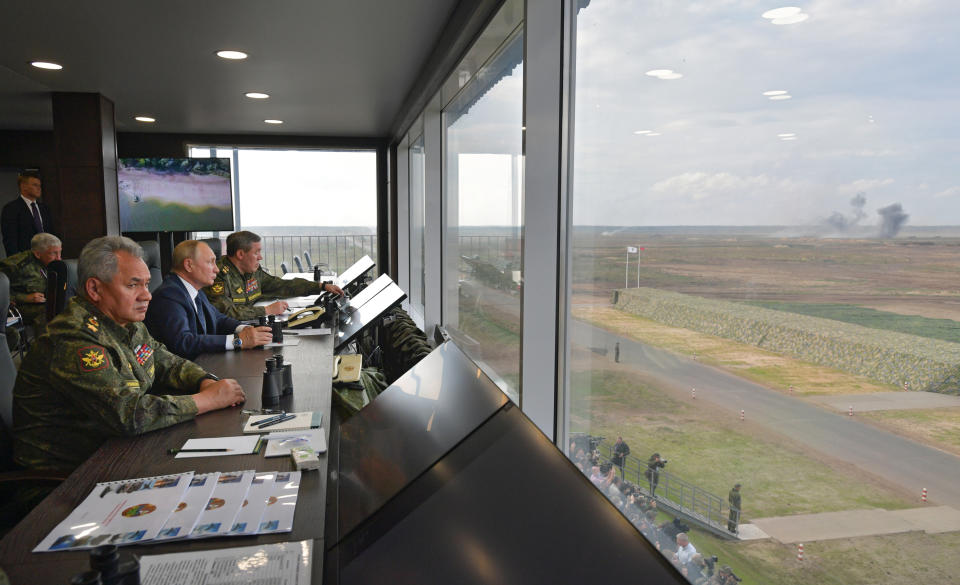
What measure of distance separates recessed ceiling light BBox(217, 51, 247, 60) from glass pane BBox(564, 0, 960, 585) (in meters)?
3.11

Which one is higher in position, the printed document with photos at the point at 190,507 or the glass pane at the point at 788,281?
the glass pane at the point at 788,281

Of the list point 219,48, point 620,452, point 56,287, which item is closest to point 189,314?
point 56,287

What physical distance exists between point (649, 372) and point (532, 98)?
1168mm

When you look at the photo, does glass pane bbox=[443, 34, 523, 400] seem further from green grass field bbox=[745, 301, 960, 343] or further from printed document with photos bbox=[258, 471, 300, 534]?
green grass field bbox=[745, 301, 960, 343]

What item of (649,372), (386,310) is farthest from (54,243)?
(649,372)

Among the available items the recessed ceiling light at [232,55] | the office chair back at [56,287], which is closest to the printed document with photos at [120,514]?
the office chair back at [56,287]

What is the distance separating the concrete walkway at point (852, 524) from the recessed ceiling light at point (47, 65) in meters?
5.45

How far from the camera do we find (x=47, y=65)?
4.83 meters

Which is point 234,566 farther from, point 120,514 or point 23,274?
point 23,274

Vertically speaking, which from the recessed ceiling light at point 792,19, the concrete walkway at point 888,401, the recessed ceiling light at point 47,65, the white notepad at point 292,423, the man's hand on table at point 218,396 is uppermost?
the recessed ceiling light at point 47,65

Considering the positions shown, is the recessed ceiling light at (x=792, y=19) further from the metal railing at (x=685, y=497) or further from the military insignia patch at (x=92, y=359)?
the military insignia patch at (x=92, y=359)

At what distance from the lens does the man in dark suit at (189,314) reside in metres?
3.27

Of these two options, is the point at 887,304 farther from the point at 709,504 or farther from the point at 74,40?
the point at 74,40

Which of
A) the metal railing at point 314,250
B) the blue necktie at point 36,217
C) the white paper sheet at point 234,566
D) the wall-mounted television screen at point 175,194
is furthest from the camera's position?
the metal railing at point 314,250
